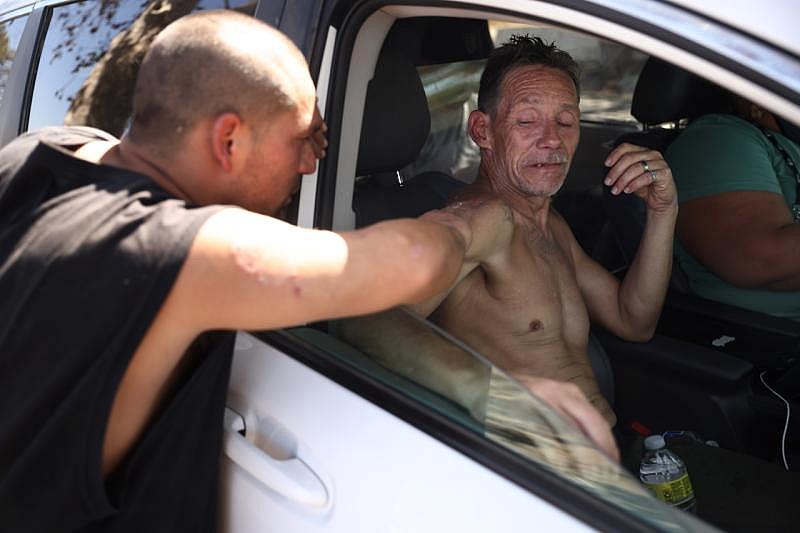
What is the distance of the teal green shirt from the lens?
9.14 ft

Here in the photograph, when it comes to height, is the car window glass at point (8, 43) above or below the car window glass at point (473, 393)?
above

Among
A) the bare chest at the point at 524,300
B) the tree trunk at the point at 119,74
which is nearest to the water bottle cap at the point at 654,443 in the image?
the bare chest at the point at 524,300

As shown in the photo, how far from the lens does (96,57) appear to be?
2309 millimetres

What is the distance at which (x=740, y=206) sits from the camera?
2.74 m

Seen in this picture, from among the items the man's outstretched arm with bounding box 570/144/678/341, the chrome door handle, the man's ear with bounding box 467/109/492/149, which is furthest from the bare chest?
the chrome door handle

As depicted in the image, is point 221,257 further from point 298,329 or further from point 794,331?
point 794,331

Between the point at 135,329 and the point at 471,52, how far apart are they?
70.5 inches

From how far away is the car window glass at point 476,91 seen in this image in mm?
3004

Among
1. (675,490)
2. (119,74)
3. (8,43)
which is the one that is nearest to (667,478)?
(675,490)

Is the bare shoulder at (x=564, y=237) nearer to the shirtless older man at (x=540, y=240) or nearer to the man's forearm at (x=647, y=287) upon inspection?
the shirtless older man at (x=540, y=240)

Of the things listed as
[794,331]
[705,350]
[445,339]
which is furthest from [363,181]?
[794,331]

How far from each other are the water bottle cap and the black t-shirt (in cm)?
113

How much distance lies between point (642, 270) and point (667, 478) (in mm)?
789

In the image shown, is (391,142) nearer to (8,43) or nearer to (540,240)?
(540,240)
